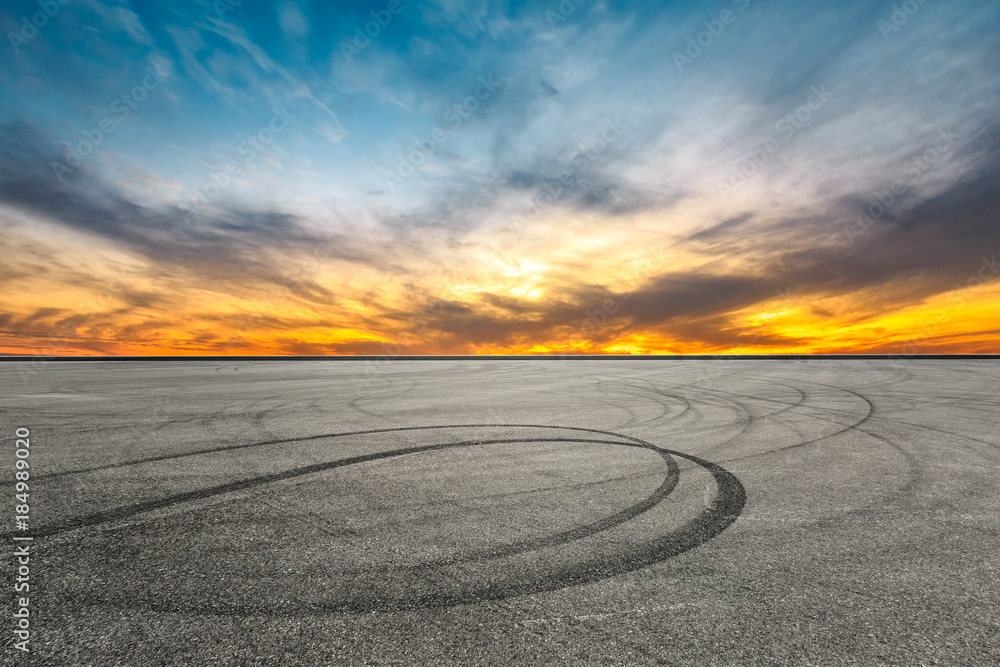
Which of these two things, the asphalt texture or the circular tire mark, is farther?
the circular tire mark

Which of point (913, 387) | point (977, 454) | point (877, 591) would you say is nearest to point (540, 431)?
point (877, 591)

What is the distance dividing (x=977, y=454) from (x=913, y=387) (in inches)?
456

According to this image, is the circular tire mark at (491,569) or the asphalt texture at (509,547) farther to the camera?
the circular tire mark at (491,569)

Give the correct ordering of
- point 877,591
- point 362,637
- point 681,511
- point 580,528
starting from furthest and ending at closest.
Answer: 1. point 681,511
2. point 580,528
3. point 877,591
4. point 362,637

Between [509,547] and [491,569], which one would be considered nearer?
[491,569]

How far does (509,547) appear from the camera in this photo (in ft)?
12.4

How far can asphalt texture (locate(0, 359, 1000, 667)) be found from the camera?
263cm

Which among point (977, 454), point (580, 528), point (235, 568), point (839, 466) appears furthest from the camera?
point (977, 454)

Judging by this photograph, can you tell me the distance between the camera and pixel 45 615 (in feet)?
9.50

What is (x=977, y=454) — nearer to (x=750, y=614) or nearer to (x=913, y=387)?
(x=750, y=614)

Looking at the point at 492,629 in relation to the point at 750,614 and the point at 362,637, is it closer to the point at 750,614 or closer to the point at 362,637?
the point at 362,637

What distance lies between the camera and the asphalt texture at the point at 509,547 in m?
2.63

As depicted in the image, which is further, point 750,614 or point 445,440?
point 445,440

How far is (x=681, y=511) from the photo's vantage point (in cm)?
459
